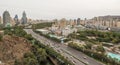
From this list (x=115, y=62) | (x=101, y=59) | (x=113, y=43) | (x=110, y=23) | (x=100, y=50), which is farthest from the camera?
(x=110, y=23)

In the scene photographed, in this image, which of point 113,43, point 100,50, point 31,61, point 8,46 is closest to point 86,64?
point 31,61

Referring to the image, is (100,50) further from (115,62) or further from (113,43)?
(113,43)

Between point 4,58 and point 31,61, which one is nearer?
point 31,61

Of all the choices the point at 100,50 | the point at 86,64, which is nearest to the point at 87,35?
the point at 100,50

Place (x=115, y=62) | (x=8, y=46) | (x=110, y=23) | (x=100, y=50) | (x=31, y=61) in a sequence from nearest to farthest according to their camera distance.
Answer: (x=31, y=61) < (x=115, y=62) < (x=8, y=46) < (x=100, y=50) < (x=110, y=23)

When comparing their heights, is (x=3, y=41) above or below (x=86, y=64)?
above

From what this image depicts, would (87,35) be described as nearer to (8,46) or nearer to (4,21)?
(8,46)

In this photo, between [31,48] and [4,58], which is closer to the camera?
[4,58]

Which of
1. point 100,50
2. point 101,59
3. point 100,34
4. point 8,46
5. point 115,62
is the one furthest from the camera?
point 100,34

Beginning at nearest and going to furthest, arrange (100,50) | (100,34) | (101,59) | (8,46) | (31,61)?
1. (31,61)
2. (101,59)
3. (8,46)
4. (100,50)
5. (100,34)
